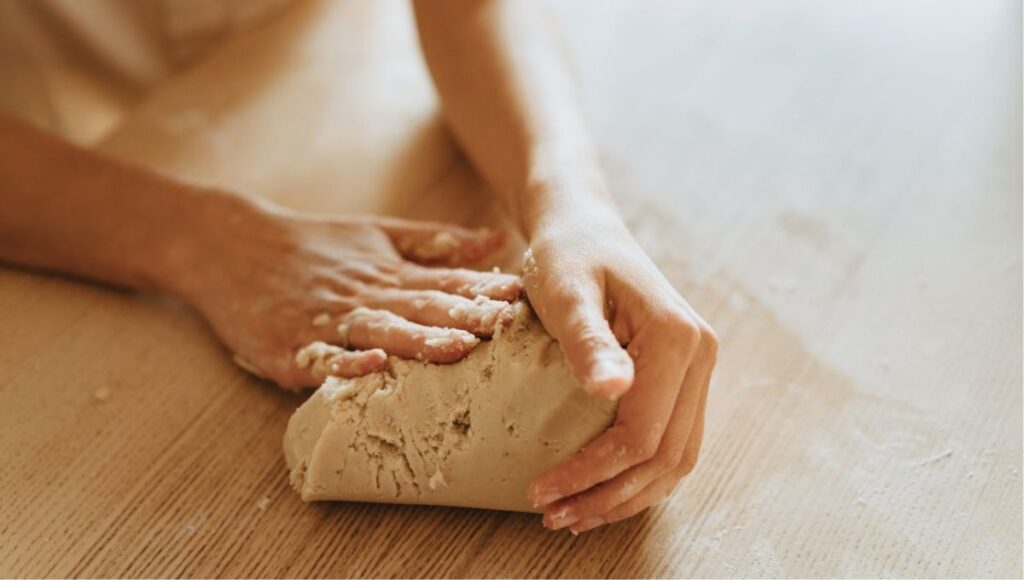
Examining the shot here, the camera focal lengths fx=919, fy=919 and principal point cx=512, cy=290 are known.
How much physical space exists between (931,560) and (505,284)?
0.52 metres

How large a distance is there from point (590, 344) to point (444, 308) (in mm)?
230

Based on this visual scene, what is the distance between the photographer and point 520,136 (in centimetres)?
114

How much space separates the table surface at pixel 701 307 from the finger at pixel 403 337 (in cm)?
15

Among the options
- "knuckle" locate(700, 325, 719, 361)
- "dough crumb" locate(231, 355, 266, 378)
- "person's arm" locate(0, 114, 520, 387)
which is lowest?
"dough crumb" locate(231, 355, 266, 378)

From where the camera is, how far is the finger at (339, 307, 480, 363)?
2.99 feet

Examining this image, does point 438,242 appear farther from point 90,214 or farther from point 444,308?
point 90,214

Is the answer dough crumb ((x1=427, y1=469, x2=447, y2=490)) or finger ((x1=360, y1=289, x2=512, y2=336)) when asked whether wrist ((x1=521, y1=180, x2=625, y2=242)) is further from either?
dough crumb ((x1=427, y1=469, x2=447, y2=490))

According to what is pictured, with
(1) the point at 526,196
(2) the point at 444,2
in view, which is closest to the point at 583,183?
(1) the point at 526,196

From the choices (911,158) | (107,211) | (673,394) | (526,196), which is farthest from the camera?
(911,158)

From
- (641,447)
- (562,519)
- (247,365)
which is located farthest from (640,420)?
(247,365)

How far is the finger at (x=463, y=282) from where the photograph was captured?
95cm

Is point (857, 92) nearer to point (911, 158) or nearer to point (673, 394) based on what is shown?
point (911, 158)

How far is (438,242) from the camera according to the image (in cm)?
114

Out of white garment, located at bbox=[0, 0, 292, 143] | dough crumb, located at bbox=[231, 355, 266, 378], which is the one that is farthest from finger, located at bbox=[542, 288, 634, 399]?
white garment, located at bbox=[0, 0, 292, 143]
